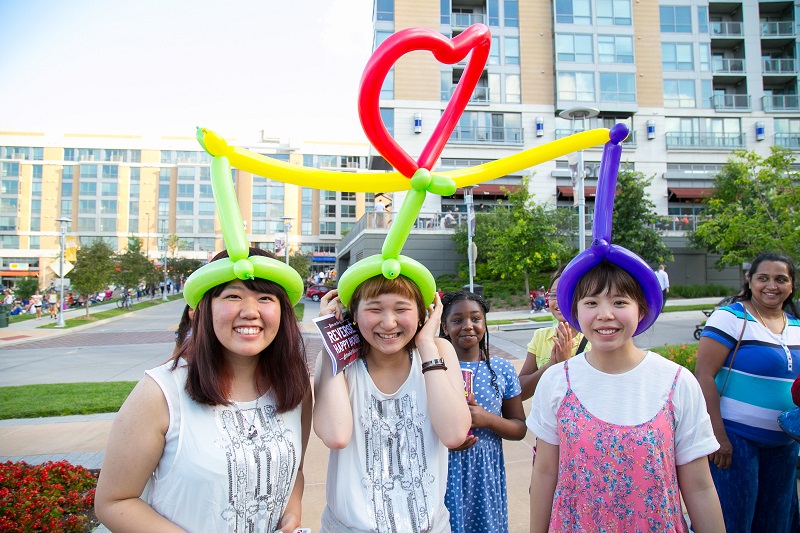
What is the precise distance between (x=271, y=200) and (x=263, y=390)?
6948cm

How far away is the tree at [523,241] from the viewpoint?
22.2 meters

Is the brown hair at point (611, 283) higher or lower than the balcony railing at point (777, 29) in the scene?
lower

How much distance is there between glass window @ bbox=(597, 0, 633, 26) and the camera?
3159 centimetres

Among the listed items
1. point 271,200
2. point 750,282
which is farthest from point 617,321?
point 271,200

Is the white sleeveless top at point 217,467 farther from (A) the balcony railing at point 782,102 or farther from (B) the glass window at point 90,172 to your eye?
(B) the glass window at point 90,172

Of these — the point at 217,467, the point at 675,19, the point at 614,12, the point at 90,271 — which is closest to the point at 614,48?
the point at 614,12

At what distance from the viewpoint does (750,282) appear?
9.21 ft

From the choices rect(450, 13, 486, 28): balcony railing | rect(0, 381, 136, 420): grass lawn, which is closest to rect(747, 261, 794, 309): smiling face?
rect(0, 381, 136, 420): grass lawn

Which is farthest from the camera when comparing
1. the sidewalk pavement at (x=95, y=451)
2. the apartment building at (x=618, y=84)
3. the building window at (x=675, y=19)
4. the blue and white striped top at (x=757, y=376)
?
the building window at (x=675, y=19)

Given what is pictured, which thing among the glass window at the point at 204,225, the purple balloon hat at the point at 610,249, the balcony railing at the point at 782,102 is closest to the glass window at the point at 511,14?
the balcony railing at the point at 782,102

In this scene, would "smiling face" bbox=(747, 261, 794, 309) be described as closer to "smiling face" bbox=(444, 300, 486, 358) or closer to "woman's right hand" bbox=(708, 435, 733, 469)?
"woman's right hand" bbox=(708, 435, 733, 469)

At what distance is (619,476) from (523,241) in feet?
69.2

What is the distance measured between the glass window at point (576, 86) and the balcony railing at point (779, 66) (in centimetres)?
1213

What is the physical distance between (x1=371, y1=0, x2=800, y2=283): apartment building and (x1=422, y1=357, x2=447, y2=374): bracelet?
2840 centimetres
